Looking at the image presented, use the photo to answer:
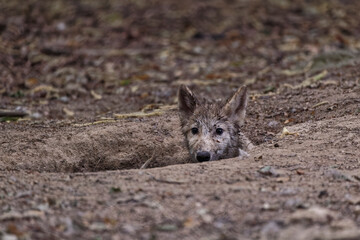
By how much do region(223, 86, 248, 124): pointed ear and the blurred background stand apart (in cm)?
242

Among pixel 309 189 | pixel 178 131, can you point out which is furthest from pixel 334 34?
pixel 309 189

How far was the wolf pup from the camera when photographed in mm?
7207

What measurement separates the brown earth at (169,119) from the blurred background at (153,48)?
0.15ft

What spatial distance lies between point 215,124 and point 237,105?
451 millimetres

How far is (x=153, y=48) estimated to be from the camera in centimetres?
1419

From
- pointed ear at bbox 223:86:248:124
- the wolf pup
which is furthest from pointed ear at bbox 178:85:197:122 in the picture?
pointed ear at bbox 223:86:248:124

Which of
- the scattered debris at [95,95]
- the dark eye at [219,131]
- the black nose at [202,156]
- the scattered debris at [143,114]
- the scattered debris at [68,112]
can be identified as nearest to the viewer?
the black nose at [202,156]

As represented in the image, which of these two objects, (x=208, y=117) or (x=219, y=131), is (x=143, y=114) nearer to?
(x=208, y=117)

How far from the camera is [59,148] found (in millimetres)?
7406

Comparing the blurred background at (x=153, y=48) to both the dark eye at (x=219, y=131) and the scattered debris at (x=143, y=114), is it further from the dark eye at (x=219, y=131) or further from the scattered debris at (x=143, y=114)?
the dark eye at (x=219, y=131)

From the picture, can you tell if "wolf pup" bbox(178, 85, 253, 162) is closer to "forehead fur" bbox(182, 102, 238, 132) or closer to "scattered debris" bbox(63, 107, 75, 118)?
"forehead fur" bbox(182, 102, 238, 132)

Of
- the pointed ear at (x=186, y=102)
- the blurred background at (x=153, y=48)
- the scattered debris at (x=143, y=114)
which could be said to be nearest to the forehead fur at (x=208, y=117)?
the pointed ear at (x=186, y=102)

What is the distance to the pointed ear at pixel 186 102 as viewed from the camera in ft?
25.1

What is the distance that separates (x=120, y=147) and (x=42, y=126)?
1.28 metres
